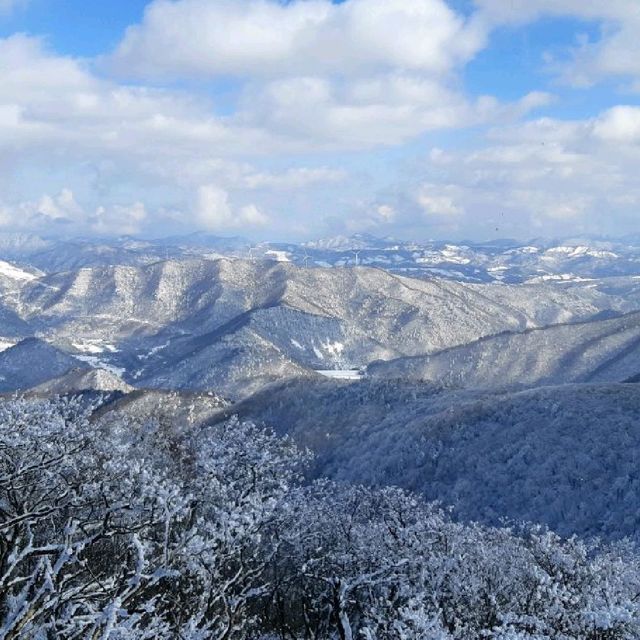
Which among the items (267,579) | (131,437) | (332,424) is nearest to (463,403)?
(332,424)

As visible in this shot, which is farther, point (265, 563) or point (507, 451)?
point (507, 451)

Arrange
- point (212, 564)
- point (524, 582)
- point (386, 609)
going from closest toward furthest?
point (212, 564), point (386, 609), point (524, 582)

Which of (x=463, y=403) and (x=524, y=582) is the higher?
(x=524, y=582)

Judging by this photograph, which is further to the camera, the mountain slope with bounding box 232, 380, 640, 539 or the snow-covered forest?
the mountain slope with bounding box 232, 380, 640, 539

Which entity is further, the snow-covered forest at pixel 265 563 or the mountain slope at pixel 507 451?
the mountain slope at pixel 507 451

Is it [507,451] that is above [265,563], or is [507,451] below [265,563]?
below

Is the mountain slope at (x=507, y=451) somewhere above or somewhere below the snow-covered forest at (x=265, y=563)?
below

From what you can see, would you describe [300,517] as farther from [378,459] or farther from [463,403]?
[463,403]

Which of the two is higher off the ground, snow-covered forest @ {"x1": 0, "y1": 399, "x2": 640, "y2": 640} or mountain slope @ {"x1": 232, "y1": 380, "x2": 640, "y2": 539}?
snow-covered forest @ {"x1": 0, "y1": 399, "x2": 640, "y2": 640}
